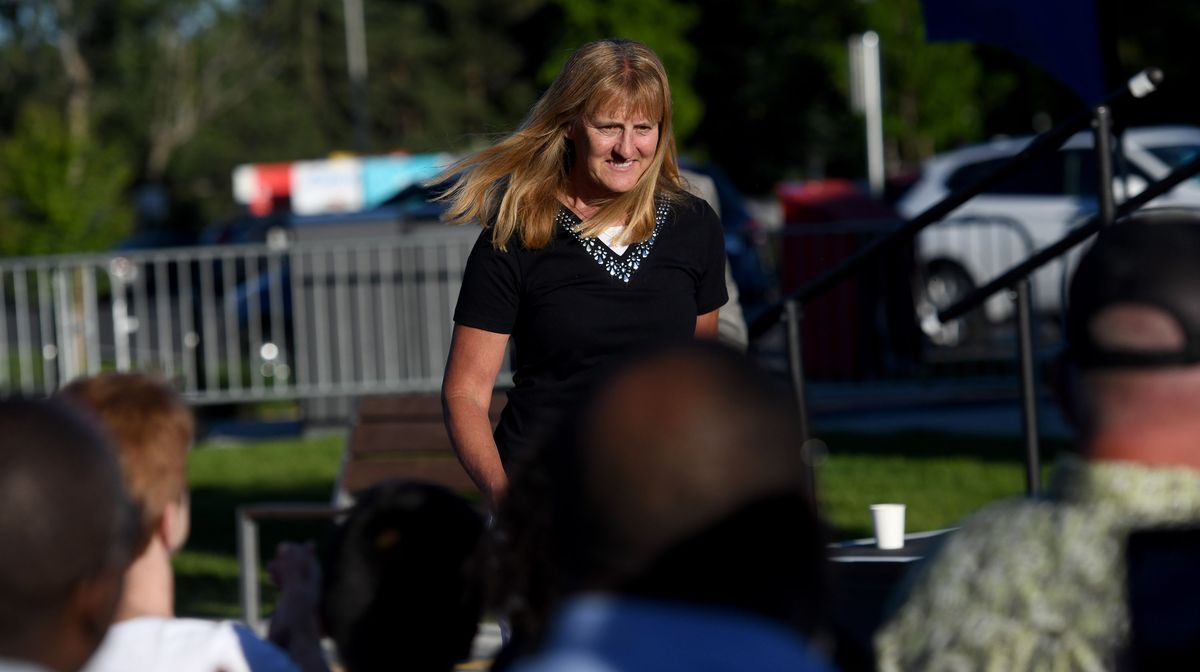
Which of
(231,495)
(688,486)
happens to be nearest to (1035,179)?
(231,495)

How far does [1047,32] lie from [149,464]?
3743 millimetres

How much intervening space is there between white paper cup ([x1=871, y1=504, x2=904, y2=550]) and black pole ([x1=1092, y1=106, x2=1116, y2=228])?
1357 mm

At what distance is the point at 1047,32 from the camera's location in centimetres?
526

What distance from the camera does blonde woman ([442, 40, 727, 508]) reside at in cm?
332

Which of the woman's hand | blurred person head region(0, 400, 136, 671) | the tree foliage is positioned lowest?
blurred person head region(0, 400, 136, 671)

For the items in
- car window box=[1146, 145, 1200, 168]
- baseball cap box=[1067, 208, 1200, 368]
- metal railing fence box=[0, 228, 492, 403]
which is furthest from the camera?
car window box=[1146, 145, 1200, 168]

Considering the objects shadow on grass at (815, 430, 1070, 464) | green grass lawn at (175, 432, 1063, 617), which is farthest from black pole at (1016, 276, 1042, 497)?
shadow on grass at (815, 430, 1070, 464)

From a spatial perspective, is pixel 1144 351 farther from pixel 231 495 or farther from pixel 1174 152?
pixel 1174 152

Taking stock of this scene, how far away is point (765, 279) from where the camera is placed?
15.4 meters

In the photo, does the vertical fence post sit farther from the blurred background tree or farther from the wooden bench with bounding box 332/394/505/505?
the wooden bench with bounding box 332/394/505/505

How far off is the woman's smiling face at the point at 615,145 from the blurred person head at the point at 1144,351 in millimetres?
1622

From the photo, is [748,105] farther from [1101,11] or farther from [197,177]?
[1101,11]

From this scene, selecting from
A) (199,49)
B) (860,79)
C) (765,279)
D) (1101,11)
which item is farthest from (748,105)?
(1101,11)

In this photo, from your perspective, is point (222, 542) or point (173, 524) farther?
point (222, 542)
